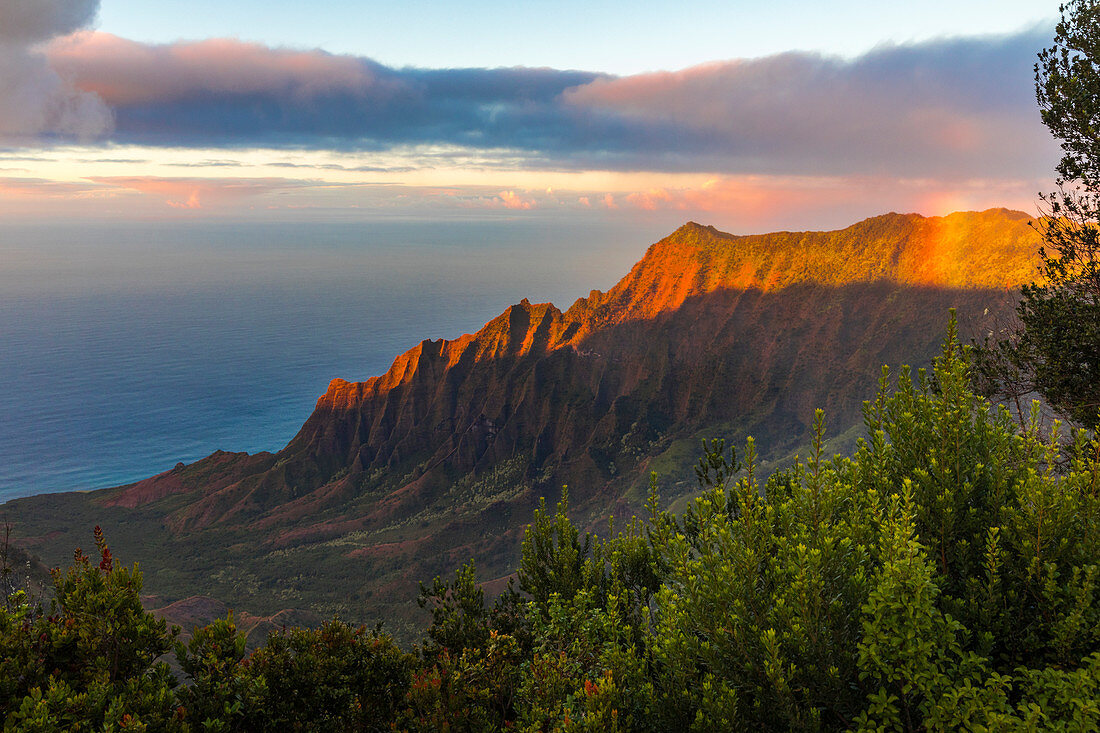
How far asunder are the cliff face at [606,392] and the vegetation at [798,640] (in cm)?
9244

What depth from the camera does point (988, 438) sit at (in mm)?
10477

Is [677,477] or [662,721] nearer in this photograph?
[662,721]

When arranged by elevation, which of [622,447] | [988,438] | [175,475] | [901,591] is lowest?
[175,475]

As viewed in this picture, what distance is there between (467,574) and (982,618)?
39.8 feet

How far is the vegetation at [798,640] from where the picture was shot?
7492 mm

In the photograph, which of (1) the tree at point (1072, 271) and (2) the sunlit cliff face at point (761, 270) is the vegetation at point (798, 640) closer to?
(1) the tree at point (1072, 271)

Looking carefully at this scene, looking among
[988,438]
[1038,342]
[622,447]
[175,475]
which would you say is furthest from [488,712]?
[175,475]

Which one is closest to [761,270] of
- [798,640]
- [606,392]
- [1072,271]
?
[606,392]

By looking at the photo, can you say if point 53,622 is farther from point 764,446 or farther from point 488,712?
point 764,446

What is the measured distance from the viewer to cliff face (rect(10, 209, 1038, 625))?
106750 mm

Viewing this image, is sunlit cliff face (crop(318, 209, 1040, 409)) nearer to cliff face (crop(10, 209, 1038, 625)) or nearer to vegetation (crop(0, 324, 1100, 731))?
cliff face (crop(10, 209, 1038, 625))

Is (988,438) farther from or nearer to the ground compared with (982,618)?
farther from the ground

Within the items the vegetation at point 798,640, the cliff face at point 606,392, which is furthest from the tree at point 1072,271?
the cliff face at point 606,392

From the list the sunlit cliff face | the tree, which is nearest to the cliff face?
the sunlit cliff face
